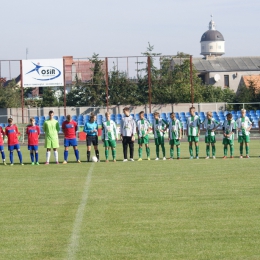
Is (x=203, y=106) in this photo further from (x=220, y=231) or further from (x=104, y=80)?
(x=220, y=231)

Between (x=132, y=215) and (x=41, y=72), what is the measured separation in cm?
3925

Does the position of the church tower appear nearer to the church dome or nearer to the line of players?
the church dome

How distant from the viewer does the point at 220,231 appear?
9.10m

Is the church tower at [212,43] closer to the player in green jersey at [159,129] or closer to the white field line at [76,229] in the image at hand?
the player in green jersey at [159,129]

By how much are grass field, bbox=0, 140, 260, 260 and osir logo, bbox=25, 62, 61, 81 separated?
30.8 m

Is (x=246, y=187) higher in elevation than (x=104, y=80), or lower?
lower

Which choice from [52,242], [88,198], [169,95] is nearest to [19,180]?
[88,198]

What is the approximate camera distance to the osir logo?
49.0 m

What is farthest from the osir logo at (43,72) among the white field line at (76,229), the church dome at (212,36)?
the church dome at (212,36)

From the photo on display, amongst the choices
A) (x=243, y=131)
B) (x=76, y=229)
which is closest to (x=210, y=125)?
(x=243, y=131)

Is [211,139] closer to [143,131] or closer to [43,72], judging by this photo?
[143,131]

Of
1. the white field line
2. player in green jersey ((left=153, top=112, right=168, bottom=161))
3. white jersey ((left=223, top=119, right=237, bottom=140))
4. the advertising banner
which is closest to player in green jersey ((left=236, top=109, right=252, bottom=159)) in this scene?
white jersey ((left=223, top=119, right=237, bottom=140))

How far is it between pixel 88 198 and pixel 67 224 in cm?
303

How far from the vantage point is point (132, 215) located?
35.1 ft
